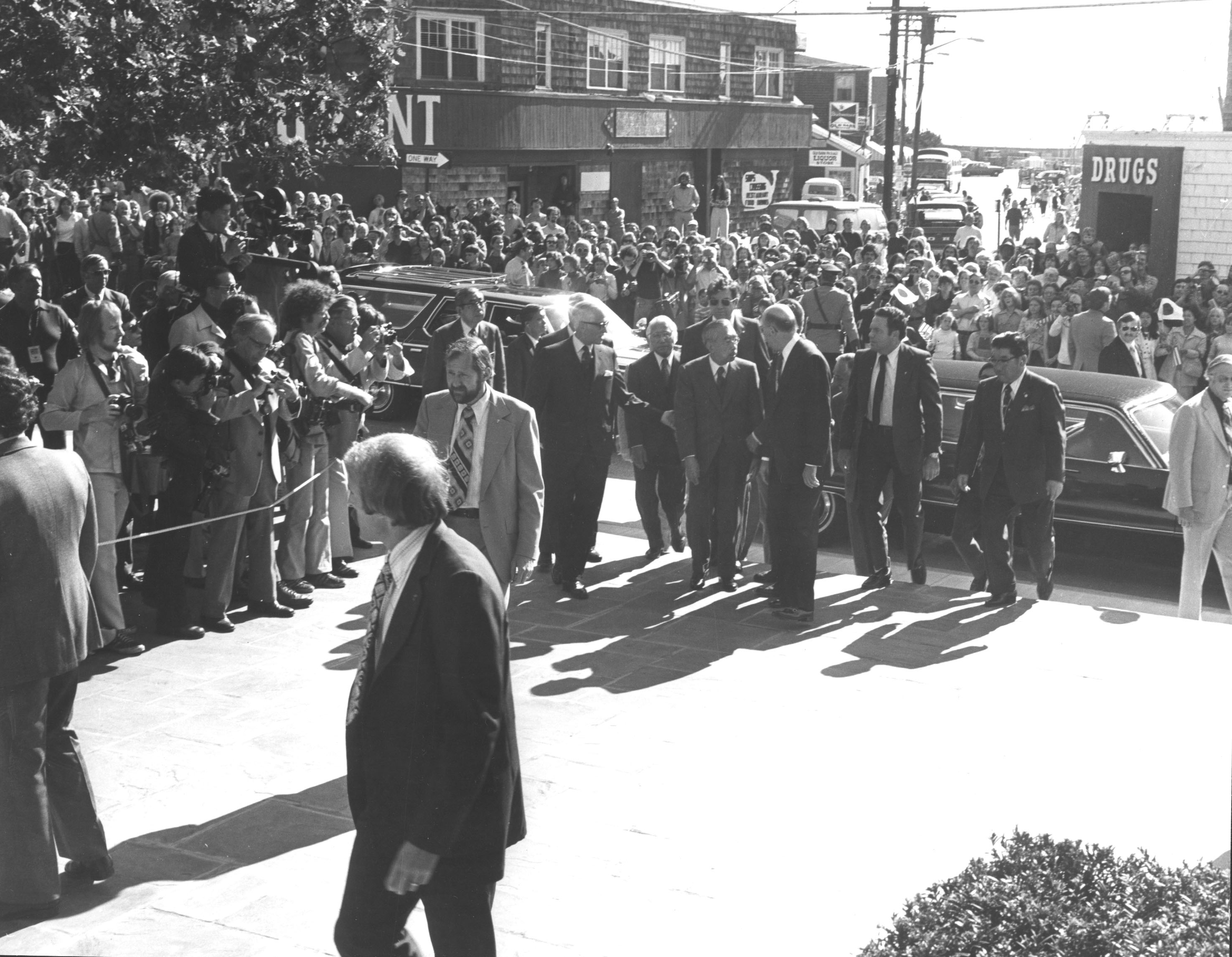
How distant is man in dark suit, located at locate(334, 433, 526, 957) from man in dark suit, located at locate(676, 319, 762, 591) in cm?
603

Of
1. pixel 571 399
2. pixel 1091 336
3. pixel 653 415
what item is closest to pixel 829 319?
pixel 1091 336

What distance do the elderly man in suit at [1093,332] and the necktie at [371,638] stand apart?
11.7m

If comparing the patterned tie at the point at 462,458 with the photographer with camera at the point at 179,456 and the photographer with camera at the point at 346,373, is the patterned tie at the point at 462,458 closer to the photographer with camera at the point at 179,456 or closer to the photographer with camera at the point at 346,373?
the photographer with camera at the point at 179,456

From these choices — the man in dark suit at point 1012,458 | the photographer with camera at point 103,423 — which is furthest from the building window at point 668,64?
the photographer with camera at point 103,423

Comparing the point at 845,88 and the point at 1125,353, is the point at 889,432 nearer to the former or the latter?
the point at 1125,353

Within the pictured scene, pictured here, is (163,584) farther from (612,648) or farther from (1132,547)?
(1132,547)

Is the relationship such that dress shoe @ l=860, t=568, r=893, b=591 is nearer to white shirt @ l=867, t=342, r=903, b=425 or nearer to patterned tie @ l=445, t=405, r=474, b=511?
white shirt @ l=867, t=342, r=903, b=425

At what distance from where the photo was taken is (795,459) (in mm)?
9578

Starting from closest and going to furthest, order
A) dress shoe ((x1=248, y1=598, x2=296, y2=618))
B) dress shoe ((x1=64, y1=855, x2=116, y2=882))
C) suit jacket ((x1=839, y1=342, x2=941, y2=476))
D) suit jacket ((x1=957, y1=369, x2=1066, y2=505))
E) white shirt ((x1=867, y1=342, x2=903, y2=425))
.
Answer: dress shoe ((x1=64, y1=855, x2=116, y2=882)), dress shoe ((x1=248, y1=598, x2=296, y2=618)), suit jacket ((x1=957, y1=369, x2=1066, y2=505)), suit jacket ((x1=839, y1=342, x2=941, y2=476)), white shirt ((x1=867, y1=342, x2=903, y2=425))

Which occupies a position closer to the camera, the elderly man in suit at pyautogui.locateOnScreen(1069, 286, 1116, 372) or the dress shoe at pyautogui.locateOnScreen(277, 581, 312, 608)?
the dress shoe at pyautogui.locateOnScreen(277, 581, 312, 608)

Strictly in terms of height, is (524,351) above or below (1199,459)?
above

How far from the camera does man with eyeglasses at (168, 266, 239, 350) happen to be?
9391 mm

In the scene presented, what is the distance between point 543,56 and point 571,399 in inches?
1179

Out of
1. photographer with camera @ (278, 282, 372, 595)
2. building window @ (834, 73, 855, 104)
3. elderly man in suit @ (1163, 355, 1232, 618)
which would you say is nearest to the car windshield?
elderly man in suit @ (1163, 355, 1232, 618)
